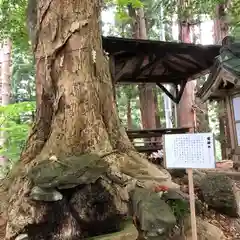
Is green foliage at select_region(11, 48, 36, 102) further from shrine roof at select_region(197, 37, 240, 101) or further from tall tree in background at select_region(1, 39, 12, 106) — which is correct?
shrine roof at select_region(197, 37, 240, 101)

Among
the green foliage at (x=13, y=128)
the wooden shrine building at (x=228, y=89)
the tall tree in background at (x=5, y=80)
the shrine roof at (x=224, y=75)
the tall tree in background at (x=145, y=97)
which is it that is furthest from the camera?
the tall tree in background at (x=145, y=97)

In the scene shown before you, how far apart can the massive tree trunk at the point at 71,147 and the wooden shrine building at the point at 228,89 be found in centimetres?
294

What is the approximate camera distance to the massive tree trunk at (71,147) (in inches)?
134

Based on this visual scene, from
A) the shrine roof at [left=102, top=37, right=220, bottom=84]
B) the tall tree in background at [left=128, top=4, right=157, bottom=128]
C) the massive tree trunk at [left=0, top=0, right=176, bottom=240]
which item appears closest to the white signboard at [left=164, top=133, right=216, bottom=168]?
the massive tree trunk at [left=0, top=0, right=176, bottom=240]

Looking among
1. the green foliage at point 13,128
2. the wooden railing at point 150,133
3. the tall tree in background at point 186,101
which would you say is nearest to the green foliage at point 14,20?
the green foliage at point 13,128

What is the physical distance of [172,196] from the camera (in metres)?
4.07

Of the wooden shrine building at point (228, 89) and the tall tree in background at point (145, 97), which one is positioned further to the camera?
the tall tree in background at point (145, 97)

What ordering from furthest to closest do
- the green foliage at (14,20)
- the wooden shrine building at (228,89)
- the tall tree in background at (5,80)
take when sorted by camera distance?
the tall tree in background at (5,80)
the green foliage at (14,20)
the wooden shrine building at (228,89)

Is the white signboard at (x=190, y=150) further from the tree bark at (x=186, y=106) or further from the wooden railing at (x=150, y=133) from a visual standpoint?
the tree bark at (x=186, y=106)

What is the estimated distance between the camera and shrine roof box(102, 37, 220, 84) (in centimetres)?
768

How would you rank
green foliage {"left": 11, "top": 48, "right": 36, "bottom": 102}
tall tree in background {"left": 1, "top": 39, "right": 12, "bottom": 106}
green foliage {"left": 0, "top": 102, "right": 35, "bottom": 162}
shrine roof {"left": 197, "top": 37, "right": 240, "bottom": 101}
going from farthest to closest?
green foliage {"left": 11, "top": 48, "right": 36, "bottom": 102} < tall tree in background {"left": 1, "top": 39, "right": 12, "bottom": 106} < green foliage {"left": 0, "top": 102, "right": 35, "bottom": 162} < shrine roof {"left": 197, "top": 37, "right": 240, "bottom": 101}

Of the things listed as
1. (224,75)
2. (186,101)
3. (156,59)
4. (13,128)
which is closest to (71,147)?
(224,75)

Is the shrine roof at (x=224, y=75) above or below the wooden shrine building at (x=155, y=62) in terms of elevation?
below

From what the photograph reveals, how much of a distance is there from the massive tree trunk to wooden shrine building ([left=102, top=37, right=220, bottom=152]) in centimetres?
237
